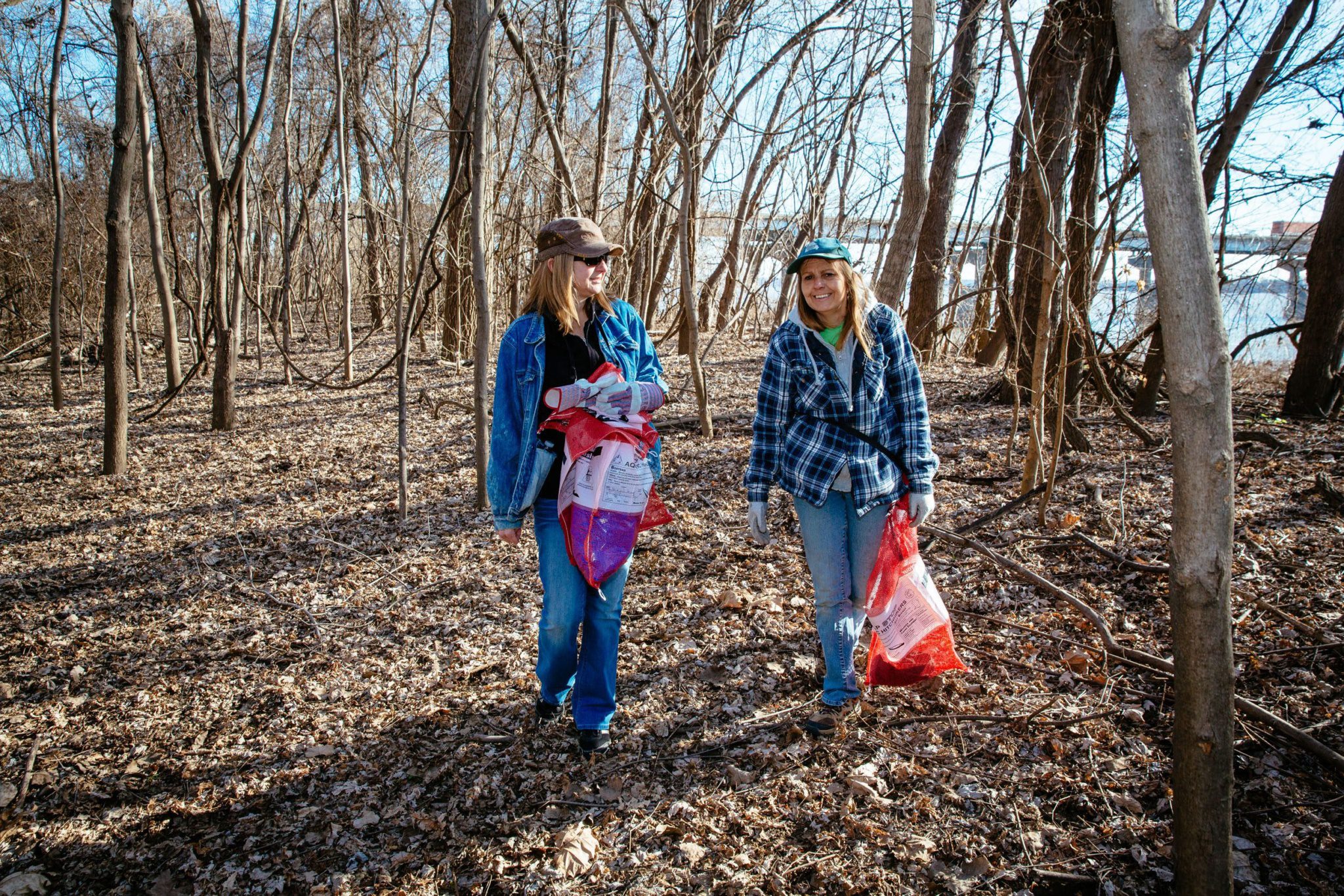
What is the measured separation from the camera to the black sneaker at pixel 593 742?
2.80m

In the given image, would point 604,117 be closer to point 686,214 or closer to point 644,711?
point 686,214

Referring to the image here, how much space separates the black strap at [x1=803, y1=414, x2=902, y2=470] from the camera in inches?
106

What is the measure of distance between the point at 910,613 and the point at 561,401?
4.61 ft

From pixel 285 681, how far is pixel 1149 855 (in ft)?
10.9

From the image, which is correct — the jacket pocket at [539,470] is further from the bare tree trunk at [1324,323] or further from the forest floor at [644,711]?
the bare tree trunk at [1324,323]

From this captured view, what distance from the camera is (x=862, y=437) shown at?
2691 millimetres

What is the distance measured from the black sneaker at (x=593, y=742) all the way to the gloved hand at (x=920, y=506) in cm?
136

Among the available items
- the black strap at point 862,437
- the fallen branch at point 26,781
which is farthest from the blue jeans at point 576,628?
the fallen branch at point 26,781

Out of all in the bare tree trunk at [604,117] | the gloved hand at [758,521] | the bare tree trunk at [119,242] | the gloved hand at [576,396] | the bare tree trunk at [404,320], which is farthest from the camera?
the bare tree trunk at [604,117]

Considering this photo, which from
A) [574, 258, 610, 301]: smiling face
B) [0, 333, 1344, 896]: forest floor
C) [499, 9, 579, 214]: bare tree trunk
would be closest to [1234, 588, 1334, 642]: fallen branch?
[0, 333, 1344, 896]: forest floor

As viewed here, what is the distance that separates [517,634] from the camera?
3812mm

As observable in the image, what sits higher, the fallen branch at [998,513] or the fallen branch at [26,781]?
the fallen branch at [998,513]

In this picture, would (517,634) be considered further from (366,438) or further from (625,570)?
(366,438)

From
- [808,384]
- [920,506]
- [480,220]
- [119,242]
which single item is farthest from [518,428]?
[119,242]
